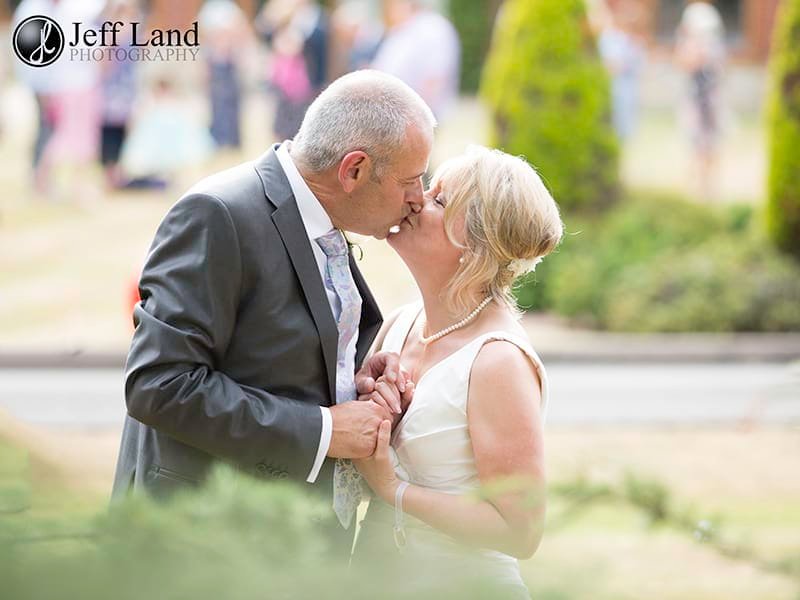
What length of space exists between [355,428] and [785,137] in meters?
11.1

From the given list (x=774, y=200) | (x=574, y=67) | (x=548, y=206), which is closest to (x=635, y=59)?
(x=574, y=67)

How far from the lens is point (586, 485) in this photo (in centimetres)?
141

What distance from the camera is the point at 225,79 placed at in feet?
65.9

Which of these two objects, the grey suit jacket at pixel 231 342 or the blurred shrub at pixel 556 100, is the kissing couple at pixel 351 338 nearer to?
the grey suit jacket at pixel 231 342

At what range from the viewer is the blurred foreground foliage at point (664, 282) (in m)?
12.2

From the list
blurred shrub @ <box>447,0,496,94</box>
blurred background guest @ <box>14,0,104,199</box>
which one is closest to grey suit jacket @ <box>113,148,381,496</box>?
blurred background guest @ <box>14,0,104,199</box>

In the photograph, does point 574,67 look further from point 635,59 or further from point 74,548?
point 74,548

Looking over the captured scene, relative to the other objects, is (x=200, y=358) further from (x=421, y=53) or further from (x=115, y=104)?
(x=115, y=104)

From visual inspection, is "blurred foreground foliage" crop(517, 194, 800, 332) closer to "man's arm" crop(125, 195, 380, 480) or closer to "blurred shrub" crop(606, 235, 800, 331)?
"blurred shrub" crop(606, 235, 800, 331)

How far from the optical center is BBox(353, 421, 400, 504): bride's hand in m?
2.98

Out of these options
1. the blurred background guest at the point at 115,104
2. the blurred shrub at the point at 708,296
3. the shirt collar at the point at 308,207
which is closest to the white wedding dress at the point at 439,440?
the shirt collar at the point at 308,207

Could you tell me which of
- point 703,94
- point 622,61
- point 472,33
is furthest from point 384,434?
point 472,33

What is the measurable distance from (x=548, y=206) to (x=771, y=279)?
32.4 feet

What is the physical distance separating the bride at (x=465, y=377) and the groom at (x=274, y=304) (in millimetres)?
106
